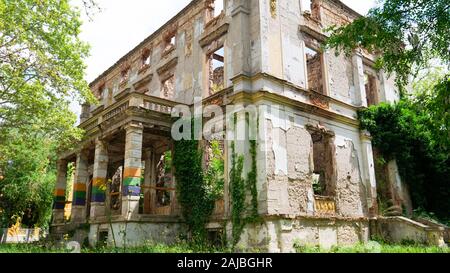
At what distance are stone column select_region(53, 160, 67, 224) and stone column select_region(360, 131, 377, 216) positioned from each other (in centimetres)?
1352

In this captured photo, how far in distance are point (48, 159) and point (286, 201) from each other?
61.6ft

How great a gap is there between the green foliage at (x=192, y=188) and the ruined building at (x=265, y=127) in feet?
1.17

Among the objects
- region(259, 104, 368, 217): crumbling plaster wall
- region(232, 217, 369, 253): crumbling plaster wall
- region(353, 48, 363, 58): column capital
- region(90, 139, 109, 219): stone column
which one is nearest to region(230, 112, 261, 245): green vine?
region(232, 217, 369, 253): crumbling plaster wall

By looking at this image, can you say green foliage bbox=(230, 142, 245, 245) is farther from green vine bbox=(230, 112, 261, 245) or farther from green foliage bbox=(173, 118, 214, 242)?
green foliage bbox=(173, 118, 214, 242)

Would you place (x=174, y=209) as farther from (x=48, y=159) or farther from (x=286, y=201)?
(x=48, y=159)

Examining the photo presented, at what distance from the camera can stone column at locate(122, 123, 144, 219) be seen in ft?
38.7

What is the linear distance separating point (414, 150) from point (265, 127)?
848 cm

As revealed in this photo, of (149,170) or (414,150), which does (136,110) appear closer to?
(149,170)

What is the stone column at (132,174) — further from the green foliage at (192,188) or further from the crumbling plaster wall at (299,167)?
the crumbling plaster wall at (299,167)

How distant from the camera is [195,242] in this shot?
12.3 metres

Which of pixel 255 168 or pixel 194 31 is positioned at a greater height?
pixel 194 31
